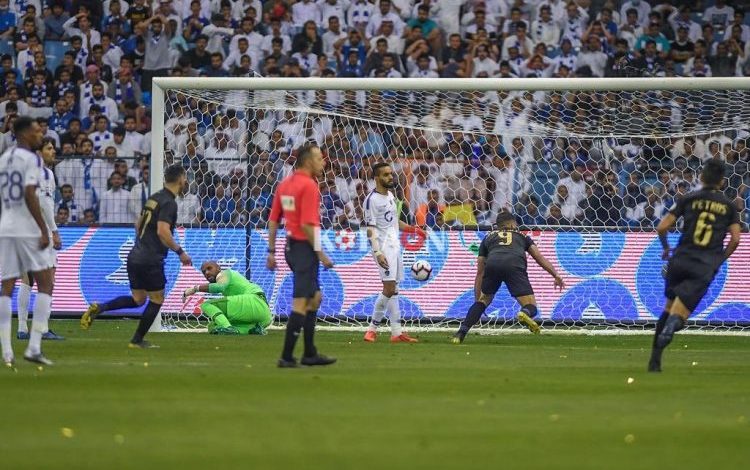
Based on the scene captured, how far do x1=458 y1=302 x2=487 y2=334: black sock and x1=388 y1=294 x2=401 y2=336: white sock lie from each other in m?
0.85

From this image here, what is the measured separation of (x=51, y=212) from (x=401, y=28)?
12.3 metres

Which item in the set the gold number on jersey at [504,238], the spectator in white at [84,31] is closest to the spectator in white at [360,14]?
the spectator in white at [84,31]

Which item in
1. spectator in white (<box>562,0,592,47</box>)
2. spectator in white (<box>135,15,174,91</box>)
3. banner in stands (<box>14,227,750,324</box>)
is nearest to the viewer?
banner in stands (<box>14,227,750,324</box>)

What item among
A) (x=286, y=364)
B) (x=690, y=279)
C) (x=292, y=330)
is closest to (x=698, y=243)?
(x=690, y=279)

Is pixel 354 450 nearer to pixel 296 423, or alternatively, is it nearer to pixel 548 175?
pixel 296 423

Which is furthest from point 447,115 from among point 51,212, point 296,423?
point 296,423

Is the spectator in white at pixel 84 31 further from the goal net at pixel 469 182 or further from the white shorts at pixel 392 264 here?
the white shorts at pixel 392 264

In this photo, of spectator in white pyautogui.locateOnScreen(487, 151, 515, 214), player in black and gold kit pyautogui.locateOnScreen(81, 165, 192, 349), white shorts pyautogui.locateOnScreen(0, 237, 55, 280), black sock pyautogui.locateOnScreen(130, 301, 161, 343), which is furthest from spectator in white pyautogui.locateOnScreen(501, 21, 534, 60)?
white shorts pyautogui.locateOnScreen(0, 237, 55, 280)

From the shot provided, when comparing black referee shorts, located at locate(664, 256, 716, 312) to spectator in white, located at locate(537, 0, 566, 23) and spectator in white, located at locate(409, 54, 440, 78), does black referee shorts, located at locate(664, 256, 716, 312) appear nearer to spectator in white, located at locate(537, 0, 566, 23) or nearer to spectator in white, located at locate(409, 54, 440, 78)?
spectator in white, located at locate(409, 54, 440, 78)

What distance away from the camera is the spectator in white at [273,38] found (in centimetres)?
2869

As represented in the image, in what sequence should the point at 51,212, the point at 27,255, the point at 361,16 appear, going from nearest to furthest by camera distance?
the point at 27,255, the point at 51,212, the point at 361,16

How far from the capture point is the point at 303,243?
44.7ft

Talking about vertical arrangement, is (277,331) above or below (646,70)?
below

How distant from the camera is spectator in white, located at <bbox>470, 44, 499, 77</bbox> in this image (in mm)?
27531
